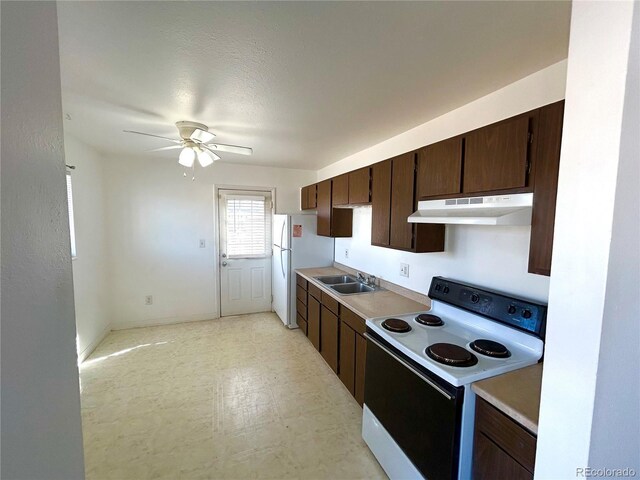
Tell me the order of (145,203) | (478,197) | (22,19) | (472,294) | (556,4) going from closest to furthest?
1. (22,19)
2. (556,4)
3. (478,197)
4. (472,294)
5. (145,203)

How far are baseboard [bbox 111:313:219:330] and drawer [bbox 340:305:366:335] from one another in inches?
99.8

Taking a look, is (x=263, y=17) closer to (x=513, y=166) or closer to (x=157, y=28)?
(x=157, y=28)

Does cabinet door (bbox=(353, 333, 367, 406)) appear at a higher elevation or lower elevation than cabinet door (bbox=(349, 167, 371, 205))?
lower

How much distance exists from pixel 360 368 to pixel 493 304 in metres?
1.11

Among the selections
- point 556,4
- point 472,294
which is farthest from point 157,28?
point 472,294

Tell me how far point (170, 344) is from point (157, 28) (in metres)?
3.29

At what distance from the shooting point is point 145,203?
3699mm

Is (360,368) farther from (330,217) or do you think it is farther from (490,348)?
(330,217)

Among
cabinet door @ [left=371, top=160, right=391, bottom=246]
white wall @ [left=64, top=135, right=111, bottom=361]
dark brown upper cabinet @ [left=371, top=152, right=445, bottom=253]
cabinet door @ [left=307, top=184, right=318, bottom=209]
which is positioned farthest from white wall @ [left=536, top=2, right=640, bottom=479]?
white wall @ [left=64, top=135, right=111, bottom=361]

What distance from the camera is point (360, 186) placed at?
2.59 meters

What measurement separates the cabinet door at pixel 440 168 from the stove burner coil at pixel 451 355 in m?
0.89

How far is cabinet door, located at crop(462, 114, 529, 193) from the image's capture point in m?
1.27

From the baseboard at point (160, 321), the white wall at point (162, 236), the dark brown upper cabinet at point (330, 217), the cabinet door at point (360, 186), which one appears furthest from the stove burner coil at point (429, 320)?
the baseboard at point (160, 321)

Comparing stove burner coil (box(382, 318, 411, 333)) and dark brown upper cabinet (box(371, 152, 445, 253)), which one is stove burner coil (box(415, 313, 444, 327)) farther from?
dark brown upper cabinet (box(371, 152, 445, 253))
